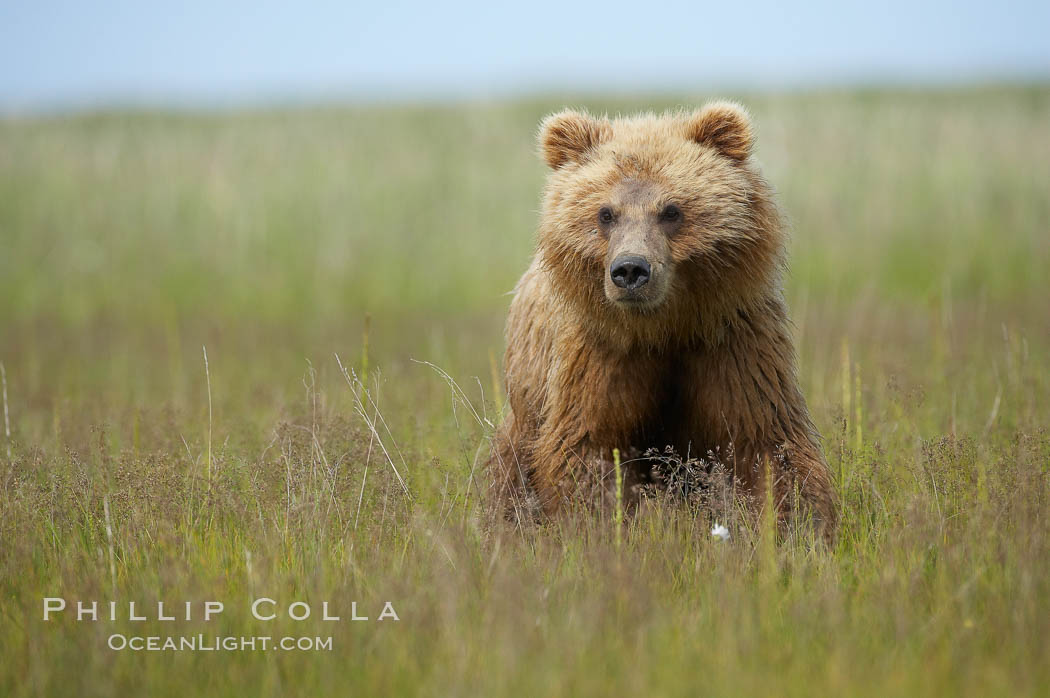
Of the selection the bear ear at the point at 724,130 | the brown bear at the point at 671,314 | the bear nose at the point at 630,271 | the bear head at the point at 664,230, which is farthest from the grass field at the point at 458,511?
the bear ear at the point at 724,130

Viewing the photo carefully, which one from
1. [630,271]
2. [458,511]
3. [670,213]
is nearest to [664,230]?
[670,213]

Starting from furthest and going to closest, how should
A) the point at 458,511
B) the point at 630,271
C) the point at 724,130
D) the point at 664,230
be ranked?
the point at 458,511 < the point at 724,130 < the point at 664,230 < the point at 630,271

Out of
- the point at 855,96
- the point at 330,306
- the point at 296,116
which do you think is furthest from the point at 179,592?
the point at 855,96

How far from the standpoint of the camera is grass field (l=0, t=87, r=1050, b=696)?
3.43m

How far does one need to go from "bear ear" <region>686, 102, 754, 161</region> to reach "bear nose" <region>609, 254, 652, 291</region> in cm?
87

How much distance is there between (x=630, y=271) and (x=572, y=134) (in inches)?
40.7

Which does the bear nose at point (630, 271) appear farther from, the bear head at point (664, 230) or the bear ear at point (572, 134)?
the bear ear at point (572, 134)

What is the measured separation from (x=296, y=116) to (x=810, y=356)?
1575 cm

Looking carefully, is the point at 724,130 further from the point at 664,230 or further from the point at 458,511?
the point at 458,511

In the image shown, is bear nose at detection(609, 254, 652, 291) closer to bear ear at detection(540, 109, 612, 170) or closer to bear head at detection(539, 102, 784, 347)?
bear head at detection(539, 102, 784, 347)

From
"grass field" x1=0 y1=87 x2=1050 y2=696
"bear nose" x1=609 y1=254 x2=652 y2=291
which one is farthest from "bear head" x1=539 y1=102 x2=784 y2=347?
"grass field" x1=0 y1=87 x2=1050 y2=696

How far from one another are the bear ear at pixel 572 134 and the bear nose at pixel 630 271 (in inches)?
35.2

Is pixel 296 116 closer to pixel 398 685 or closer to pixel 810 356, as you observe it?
pixel 810 356

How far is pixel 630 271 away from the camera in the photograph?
4.53 metres
